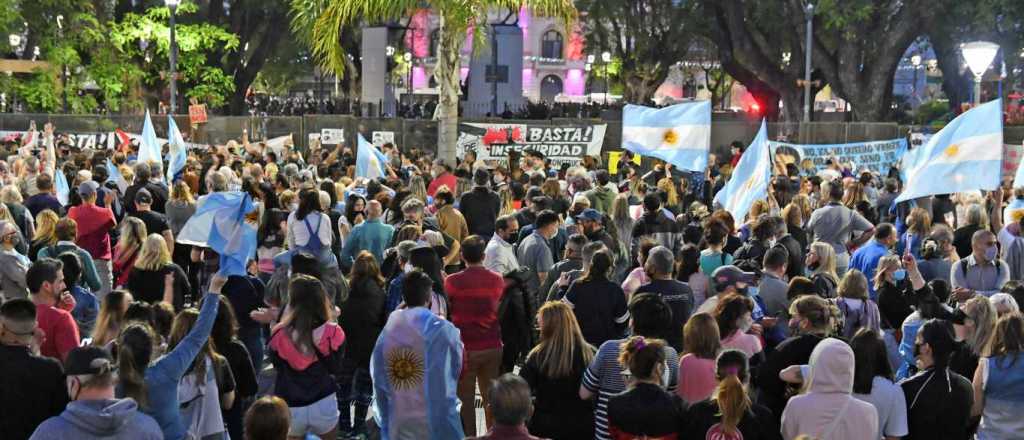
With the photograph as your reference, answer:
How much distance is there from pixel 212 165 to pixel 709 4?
27861 mm

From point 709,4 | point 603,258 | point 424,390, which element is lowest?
point 424,390

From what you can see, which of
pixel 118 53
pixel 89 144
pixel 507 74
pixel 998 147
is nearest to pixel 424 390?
pixel 998 147

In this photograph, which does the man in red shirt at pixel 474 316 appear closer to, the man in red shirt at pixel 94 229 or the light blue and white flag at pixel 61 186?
the man in red shirt at pixel 94 229

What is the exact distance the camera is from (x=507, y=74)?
121 feet

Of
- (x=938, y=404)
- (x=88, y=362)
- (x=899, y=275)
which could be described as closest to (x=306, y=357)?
(x=88, y=362)

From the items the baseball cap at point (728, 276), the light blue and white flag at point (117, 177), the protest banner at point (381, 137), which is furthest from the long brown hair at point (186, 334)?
the protest banner at point (381, 137)

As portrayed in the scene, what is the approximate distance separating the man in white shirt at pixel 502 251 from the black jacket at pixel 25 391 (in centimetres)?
462

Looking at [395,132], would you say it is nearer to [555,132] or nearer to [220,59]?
[555,132]

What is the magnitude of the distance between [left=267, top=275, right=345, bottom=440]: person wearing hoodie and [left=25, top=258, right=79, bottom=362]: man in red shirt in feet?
4.24

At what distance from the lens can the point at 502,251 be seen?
1091 centimetres

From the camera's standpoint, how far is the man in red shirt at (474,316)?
9.20 m

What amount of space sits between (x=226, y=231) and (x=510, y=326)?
7.67 feet

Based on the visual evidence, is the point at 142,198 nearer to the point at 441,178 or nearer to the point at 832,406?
the point at 441,178

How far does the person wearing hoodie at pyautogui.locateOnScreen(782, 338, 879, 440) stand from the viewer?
21.5ft
